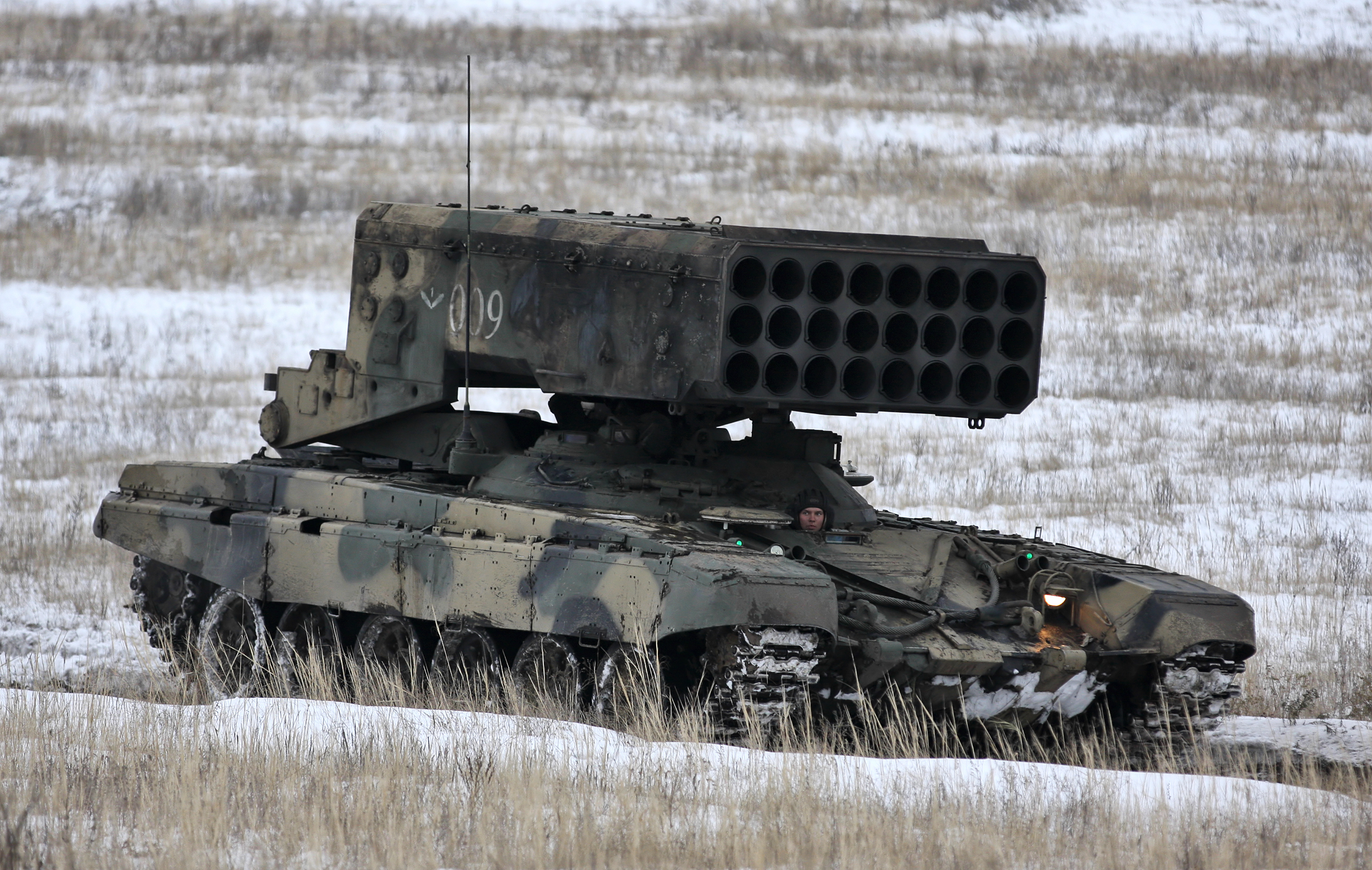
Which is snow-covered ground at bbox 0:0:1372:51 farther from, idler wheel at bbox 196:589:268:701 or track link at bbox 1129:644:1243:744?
track link at bbox 1129:644:1243:744

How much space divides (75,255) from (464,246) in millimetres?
18597

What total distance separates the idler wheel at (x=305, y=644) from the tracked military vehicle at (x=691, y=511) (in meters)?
0.03

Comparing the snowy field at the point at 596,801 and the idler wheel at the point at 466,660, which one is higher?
the idler wheel at the point at 466,660

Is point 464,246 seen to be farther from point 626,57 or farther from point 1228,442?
point 626,57

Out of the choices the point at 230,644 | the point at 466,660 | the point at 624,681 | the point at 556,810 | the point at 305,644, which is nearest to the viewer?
the point at 556,810

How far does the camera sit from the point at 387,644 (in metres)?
11.9

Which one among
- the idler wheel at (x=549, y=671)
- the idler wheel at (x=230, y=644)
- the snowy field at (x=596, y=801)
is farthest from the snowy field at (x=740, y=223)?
the idler wheel at (x=549, y=671)

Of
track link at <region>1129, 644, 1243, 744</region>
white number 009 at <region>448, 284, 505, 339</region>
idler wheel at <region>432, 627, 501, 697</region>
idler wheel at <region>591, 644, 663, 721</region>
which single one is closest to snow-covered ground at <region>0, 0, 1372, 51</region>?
white number 009 at <region>448, 284, 505, 339</region>

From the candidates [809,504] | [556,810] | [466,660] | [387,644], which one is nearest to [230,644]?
[387,644]

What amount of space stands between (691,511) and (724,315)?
1.27 m

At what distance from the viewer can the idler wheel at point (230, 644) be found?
1266 centimetres

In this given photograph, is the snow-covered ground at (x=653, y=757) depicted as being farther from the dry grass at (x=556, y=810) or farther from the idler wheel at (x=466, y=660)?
the idler wheel at (x=466, y=660)

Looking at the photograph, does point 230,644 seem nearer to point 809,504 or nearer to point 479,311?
point 479,311

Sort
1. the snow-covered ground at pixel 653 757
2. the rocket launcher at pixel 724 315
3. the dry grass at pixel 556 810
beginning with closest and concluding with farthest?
the dry grass at pixel 556 810 < the snow-covered ground at pixel 653 757 < the rocket launcher at pixel 724 315
